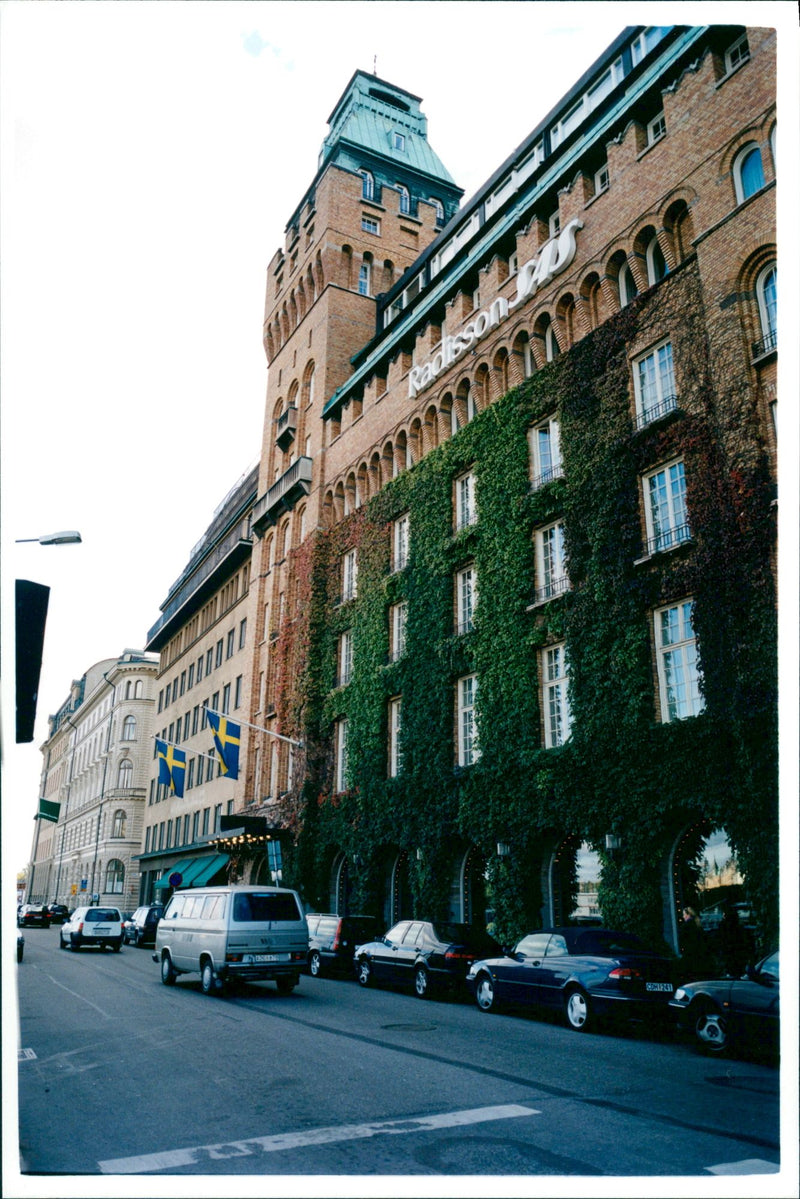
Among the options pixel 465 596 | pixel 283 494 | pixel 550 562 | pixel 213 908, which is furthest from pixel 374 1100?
pixel 283 494

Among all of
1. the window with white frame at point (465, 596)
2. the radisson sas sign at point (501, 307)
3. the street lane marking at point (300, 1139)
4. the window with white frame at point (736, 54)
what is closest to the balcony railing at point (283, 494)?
the radisson sas sign at point (501, 307)

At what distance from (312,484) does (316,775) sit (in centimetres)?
1249

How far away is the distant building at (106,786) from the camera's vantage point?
69.1 metres

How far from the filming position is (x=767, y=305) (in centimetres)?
1761

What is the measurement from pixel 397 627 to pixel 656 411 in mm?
12610

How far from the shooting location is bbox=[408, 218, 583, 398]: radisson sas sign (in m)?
23.7

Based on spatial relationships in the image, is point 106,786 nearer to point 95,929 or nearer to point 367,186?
point 95,929

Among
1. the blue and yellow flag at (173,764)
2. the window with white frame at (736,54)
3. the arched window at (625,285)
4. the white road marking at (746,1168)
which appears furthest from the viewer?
the blue and yellow flag at (173,764)

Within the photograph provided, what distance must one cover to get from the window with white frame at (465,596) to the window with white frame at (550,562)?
9.64 feet

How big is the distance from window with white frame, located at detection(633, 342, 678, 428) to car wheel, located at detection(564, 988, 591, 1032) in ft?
39.6

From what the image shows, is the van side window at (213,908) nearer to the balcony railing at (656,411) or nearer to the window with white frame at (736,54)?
the balcony railing at (656,411)

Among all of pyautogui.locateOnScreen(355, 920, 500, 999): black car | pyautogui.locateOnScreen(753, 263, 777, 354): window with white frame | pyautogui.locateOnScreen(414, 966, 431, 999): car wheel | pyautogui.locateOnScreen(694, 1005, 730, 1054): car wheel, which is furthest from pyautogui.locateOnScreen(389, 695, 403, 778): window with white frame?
pyautogui.locateOnScreen(694, 1005, 730, 1054): car wheel

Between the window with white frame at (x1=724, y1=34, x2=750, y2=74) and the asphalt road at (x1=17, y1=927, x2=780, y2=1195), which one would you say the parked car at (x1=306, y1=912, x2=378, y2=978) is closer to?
the asphalt road at (x1=17, y1=927, x2=780, y2=1195)

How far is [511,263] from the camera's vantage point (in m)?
26.9
